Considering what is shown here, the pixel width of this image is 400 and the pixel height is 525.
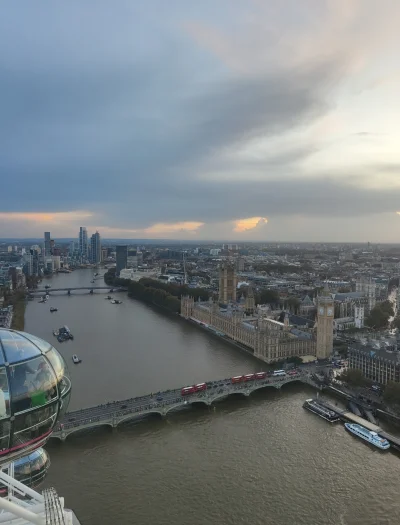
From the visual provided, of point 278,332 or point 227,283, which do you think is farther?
point 227,283

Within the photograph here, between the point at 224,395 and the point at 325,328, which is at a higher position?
the point at 325,328

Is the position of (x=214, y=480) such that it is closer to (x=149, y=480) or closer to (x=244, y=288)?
(x=149, y=480)

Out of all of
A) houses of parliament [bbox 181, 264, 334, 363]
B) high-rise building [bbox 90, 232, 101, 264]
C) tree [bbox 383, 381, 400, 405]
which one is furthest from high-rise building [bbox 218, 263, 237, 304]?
high-rise building [bbox 90, 232, 101, 264]

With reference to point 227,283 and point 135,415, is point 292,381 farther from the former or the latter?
point 227,283

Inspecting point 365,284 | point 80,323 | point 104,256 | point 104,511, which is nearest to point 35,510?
point 104,511

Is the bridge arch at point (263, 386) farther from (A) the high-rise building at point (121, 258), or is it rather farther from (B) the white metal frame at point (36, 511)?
(A) the high-rise building at point (121, 258)

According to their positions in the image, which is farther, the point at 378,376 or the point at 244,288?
the point at 244,288

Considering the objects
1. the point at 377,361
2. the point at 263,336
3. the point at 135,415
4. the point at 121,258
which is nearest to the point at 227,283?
the point at 263,336

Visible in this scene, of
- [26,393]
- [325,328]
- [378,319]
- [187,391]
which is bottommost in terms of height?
[378,319]
